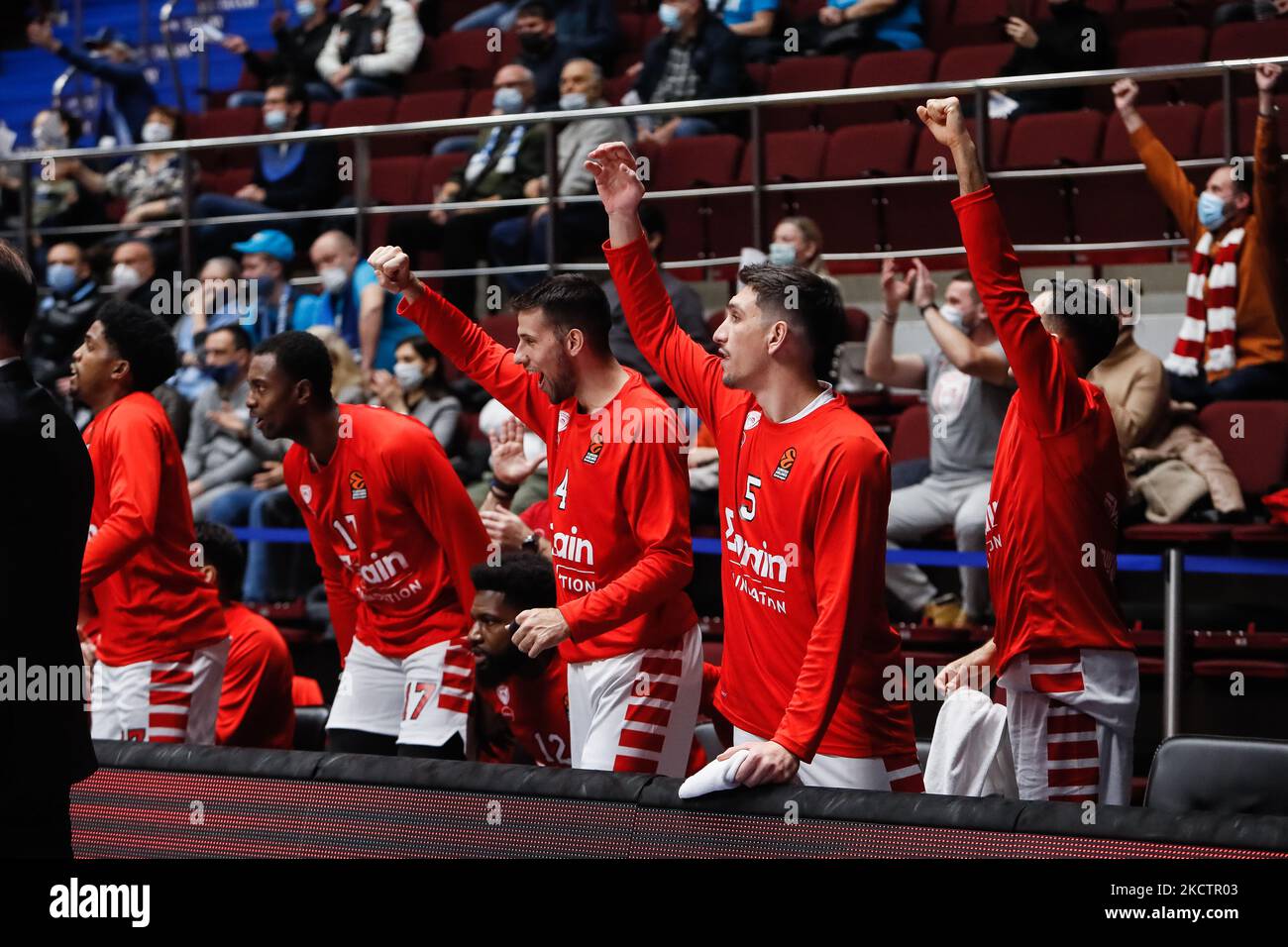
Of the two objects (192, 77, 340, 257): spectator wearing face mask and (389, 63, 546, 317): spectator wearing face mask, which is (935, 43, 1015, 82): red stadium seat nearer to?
(389, 63, 546, 317): spectator wearing face mask

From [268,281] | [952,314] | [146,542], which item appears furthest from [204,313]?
[952,314]

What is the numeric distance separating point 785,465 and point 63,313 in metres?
7.04

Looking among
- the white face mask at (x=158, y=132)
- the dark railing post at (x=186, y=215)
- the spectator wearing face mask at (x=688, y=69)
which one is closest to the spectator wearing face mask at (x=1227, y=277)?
the spectator wearing face mask at (x=688, y=69)

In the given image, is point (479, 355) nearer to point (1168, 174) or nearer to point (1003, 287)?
point (1003, 287)

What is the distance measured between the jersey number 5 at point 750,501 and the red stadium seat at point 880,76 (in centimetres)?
544

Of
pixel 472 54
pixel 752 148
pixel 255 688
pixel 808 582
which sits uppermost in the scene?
pixel 472 54

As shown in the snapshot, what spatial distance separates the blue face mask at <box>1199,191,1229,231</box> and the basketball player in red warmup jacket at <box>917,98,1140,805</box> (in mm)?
2799

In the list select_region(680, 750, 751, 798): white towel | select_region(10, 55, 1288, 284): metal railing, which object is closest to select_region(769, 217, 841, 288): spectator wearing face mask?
select_region(10, 55, 1288, 284): metal railing

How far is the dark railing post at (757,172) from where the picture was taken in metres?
7.64

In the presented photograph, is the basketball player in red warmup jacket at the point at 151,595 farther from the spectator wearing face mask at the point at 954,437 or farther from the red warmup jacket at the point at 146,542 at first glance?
the spectator wearing face mask at the point at 954,437

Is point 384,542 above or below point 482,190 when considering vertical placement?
below

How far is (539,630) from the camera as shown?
389 cm

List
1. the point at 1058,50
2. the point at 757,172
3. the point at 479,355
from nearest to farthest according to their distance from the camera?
the point at 479,355
the point at 757,172
the point at 1058,50
